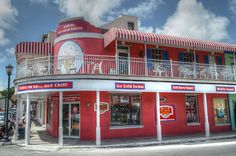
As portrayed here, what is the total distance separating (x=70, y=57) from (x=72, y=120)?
4162 millimetres

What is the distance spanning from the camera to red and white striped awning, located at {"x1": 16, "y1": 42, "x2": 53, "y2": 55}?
16125mm

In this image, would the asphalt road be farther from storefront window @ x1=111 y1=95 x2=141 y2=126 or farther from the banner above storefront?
storefront window @ x1=111 y1=95 x2=141 y2=126

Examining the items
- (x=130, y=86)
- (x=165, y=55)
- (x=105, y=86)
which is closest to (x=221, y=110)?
(x=165, y=55)

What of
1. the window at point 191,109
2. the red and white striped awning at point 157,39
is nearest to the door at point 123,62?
the red and white striped awning at point 157,39

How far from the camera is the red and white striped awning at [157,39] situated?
1360 cm

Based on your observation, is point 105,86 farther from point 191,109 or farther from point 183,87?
point 191,109

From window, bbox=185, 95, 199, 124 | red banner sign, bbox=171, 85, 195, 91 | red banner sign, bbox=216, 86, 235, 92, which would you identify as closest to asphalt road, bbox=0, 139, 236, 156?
red banner sign, bbox=171, 85, 195, 91

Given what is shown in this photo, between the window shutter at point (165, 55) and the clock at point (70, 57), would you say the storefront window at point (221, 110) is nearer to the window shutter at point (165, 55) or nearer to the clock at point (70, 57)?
the window shutter at point (165, 55)

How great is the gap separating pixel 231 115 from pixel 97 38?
12.7m

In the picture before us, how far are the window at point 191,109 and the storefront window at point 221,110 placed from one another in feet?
6.22

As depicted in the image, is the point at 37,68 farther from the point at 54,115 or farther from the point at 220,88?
the point at 220,88

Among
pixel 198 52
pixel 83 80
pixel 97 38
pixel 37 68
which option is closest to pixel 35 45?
pixel 37 68

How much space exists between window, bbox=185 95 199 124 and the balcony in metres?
1.86

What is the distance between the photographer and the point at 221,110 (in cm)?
1778
